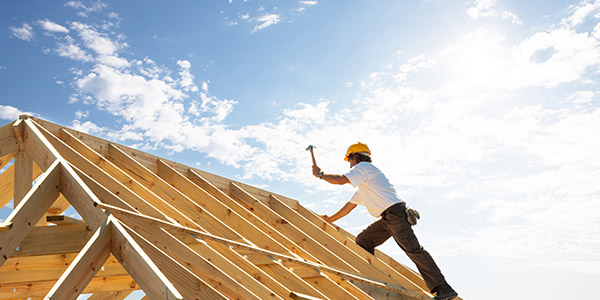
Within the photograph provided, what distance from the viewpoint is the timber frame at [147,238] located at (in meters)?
3.61

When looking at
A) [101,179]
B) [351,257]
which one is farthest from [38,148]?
[351,257]

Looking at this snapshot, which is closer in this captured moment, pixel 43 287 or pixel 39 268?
pixel 39 268

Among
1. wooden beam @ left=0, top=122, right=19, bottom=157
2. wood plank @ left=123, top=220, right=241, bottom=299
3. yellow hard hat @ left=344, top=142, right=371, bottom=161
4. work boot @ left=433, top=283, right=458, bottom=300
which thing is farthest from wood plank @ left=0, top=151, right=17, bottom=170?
work boot @ left=433, top=283, right=458, bottom=300

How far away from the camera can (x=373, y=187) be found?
561 centimetres

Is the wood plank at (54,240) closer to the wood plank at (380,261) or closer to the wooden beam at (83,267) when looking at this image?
the wooden beam at (83,267)

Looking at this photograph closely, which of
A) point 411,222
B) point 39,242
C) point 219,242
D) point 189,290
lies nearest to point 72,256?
point 39,242

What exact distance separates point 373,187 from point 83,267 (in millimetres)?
3246

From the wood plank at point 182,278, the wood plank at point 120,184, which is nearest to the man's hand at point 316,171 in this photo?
the wood plank at point 120,184

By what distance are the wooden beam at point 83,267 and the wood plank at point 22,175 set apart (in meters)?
1.53

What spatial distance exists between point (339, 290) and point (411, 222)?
1.19 m

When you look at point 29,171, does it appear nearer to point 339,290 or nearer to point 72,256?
point 72,256

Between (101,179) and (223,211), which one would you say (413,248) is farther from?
(101,179)

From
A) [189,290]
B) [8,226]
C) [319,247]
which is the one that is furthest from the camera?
[319,247]

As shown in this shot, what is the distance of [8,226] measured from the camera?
372 cm
